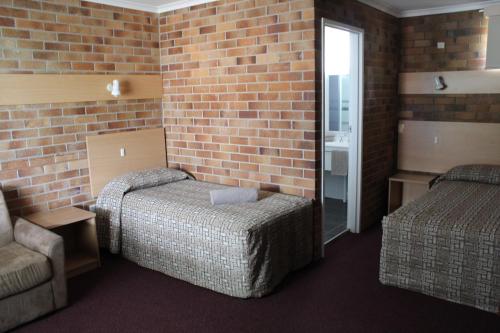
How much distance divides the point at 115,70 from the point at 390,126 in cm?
285

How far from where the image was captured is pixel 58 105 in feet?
12.0

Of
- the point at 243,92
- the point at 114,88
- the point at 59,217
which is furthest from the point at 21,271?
the point at 243,92

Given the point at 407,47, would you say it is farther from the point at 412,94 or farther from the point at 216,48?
the point at 216,48

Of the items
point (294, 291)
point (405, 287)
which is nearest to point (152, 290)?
point (294, 291)

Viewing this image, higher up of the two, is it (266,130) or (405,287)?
(266,130)

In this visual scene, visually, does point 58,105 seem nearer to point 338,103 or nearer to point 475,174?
point 338,103

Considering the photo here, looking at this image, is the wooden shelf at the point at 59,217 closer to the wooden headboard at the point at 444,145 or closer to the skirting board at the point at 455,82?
the wooden headboard at the point at 444,145

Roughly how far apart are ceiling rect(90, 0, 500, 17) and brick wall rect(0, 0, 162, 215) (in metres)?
0.08

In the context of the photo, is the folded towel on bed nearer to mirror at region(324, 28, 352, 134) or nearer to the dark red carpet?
the dark red carpet

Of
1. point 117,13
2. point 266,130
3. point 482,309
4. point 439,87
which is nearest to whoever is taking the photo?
point 482,309

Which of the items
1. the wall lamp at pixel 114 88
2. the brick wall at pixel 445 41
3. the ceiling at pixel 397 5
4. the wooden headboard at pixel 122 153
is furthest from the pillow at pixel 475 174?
the wall lamp at pixel 114 88

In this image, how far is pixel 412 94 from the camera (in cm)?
473

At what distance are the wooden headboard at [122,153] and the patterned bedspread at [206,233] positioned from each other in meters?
0.20

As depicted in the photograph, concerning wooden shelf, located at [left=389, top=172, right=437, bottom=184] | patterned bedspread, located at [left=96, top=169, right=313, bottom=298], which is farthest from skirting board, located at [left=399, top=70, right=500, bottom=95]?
patterned bedspread, located at [left=96, top=169, right=313, bottom=298]
